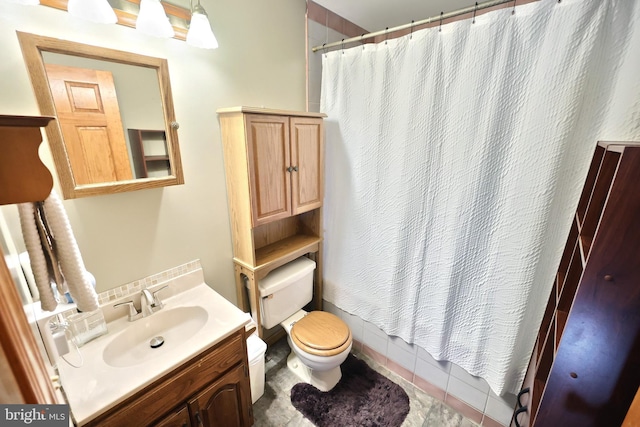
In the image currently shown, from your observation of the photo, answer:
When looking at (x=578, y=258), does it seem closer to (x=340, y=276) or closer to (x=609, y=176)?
(x=609, y=176)

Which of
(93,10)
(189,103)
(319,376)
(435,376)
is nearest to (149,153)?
(189,103)

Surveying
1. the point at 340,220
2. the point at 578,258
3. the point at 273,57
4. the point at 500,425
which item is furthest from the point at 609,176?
the point at 273,57

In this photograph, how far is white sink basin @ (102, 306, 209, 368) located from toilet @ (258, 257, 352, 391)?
1.28 ft

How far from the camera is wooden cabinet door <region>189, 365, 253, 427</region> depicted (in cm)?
109

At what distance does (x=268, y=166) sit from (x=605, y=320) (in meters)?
1.33

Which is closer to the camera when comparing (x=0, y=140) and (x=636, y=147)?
(x=0, y=140)

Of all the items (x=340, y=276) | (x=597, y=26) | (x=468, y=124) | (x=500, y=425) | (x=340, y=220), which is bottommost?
(x=500, y=425)

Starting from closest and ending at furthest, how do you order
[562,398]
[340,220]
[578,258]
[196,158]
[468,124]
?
[562,398] → [578,258] → [468,124] → [196,158] → [340,220]

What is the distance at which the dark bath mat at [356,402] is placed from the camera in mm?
1471

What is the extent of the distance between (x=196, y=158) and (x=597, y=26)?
1625mm

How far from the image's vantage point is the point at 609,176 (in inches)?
32.3

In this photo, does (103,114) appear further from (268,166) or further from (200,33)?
(268,166)

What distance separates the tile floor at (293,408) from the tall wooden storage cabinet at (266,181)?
0.44 meters

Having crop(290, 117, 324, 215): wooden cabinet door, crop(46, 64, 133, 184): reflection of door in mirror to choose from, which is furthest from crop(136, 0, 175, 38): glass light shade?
crop(290, 117, 324, 215): wooden cabinet door
